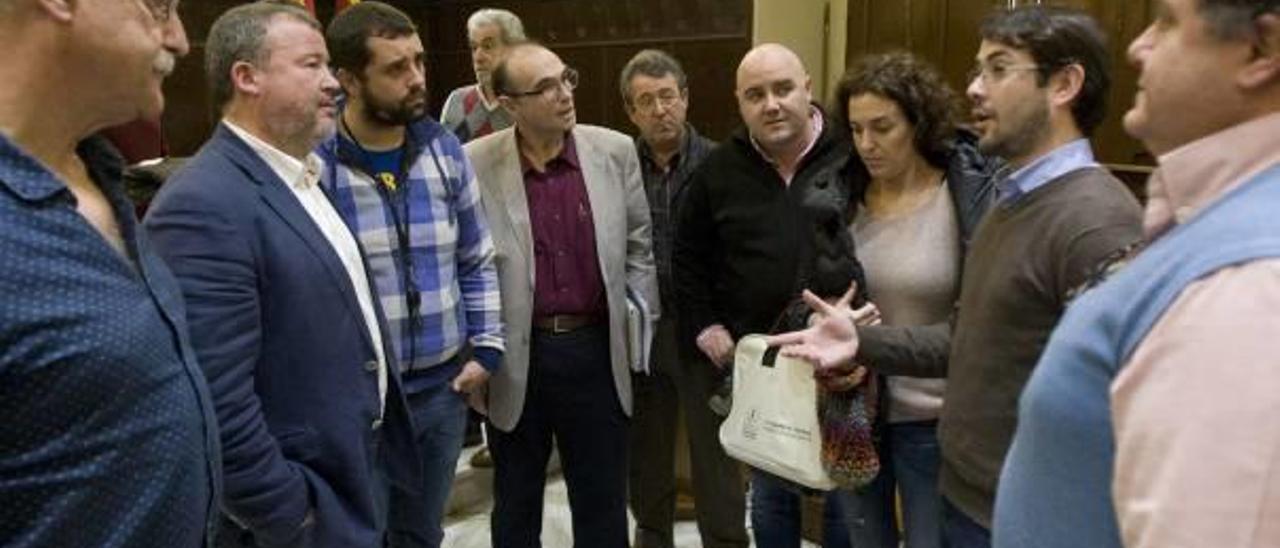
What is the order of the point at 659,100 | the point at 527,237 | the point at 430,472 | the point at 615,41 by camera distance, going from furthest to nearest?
1. the point at 615,41
2. the point at 659,100
3. the point at 527,237
4. the point at 430,472

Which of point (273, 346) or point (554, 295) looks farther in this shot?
point (554, 295)

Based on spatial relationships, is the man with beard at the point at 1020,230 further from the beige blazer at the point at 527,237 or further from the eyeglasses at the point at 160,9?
the eyeglasses at the point at 160,9

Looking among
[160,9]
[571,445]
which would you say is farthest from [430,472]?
[160,9]

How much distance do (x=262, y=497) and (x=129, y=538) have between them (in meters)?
0.56

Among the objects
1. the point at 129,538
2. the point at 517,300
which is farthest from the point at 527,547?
the point at 129,538

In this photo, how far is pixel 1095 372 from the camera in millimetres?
811

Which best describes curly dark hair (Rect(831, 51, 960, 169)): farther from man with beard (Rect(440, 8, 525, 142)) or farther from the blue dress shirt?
man with beard (Rect(440, 8, 525, 142))

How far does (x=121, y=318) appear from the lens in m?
0.99

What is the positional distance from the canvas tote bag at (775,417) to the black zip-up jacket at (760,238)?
0.40 feet

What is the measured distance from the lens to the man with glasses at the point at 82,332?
0.92m

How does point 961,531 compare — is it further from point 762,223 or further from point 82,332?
point 82,332

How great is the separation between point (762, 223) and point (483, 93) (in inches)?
60.8

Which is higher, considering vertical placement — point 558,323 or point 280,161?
point 280,161

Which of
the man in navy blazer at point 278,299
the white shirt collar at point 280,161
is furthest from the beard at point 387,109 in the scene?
the white shirt collar at point 280,161
